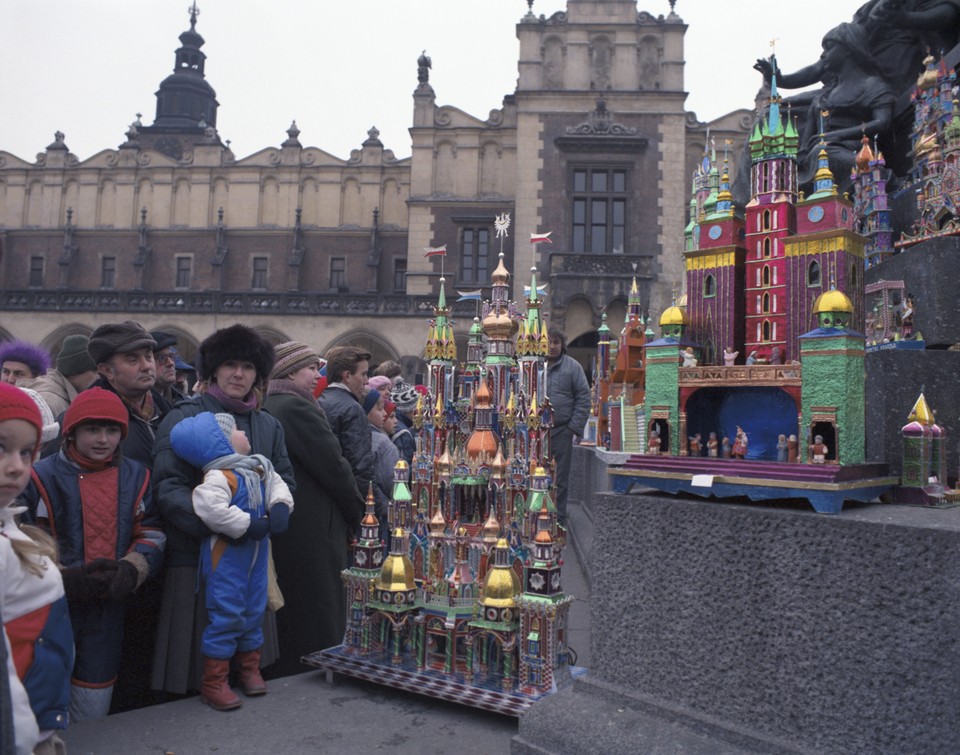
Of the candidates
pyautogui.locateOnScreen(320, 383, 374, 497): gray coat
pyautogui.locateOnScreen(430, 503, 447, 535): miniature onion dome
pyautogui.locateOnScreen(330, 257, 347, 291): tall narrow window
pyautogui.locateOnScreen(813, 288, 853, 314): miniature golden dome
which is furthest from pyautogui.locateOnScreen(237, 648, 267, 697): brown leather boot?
pyautogui.locateOnScreen(330, 257, 347, 291): tall narrow window

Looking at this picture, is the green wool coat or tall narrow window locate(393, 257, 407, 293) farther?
tall narrow window locate(393, 257, 407, 293)

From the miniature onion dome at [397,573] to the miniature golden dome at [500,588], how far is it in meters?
0.47

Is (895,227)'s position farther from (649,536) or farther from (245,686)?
(245,686)

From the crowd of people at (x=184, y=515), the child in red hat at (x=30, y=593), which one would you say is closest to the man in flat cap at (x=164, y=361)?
the crowd of people at (x=184, y=515)

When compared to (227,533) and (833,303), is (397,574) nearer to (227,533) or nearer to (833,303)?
(227,533)

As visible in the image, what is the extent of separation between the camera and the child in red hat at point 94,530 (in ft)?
10.6

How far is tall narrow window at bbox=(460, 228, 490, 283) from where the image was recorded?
28.1 metres

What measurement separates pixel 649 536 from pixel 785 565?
1.59 ft

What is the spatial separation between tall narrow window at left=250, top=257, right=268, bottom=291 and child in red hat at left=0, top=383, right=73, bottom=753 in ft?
104

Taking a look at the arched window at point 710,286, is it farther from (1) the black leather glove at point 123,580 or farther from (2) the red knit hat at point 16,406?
(1) the black leather glove at point 123,580

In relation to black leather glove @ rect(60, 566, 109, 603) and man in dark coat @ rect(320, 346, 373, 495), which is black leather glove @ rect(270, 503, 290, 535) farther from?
man in dark coat @ rect(320, 346, 373, 495)

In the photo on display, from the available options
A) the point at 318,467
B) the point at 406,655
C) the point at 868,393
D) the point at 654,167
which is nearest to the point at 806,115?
the point at 868,393

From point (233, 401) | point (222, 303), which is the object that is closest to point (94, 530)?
point (233, 401)

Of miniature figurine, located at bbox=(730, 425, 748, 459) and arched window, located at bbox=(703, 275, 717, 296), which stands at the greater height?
arched window, located at bbox=(703, 275, 717, 296)
